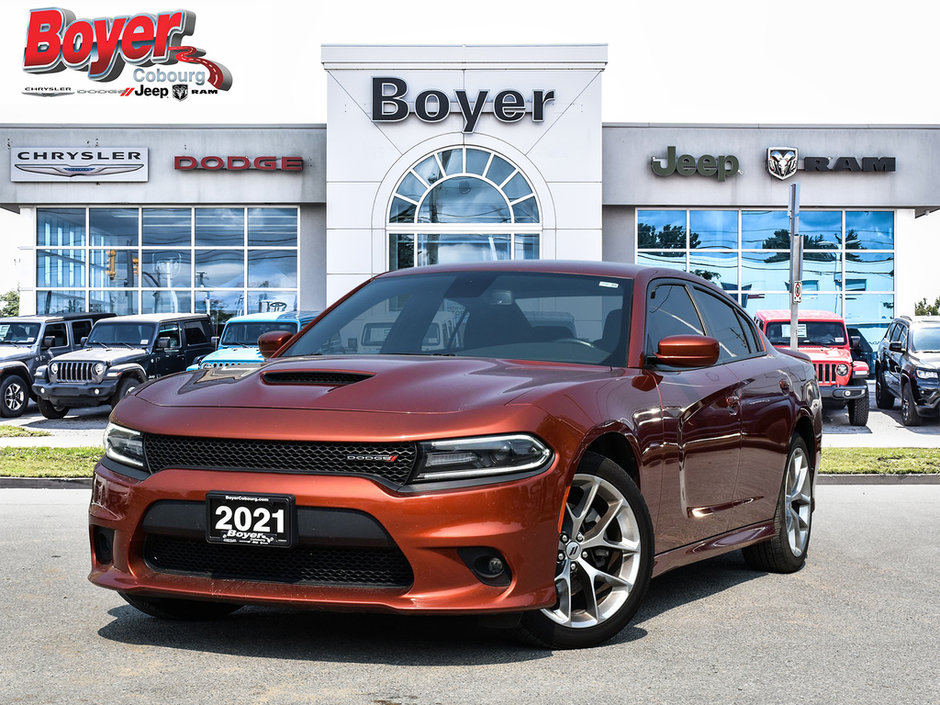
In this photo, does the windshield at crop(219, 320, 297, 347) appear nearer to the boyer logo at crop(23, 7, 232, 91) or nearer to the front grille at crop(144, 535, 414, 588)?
the boyer logo at crop(23, 7, 232, 91)

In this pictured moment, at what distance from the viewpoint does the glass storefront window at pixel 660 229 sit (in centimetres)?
3569

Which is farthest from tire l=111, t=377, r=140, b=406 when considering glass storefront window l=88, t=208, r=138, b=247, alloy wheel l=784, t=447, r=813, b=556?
alloy wheel l=784, t=447, r=813, b=556

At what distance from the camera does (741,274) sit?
36.3m

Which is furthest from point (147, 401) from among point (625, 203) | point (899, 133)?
point (899, 133)

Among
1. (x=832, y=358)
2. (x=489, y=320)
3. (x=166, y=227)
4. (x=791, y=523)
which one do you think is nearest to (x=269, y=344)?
(x=489, y=320)

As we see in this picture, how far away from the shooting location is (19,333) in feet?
79.5

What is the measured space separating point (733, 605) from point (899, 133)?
103 ft

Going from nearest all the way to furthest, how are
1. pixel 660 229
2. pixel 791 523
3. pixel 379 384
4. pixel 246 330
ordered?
pixel 379 384, pixel 791 523, pixel 246 330, pixel 660 229

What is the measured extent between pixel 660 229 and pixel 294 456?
104 feet

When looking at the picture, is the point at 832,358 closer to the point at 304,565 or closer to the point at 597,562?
the point at 597,562

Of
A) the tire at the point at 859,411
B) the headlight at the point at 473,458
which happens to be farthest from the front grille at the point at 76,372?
the headlight at the point at 473,458

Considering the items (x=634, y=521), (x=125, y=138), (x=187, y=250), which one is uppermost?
(x=125, y=138)

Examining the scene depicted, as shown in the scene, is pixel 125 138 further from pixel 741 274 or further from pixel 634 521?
pixel 634 521

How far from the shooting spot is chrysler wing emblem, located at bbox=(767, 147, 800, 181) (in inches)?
1364
